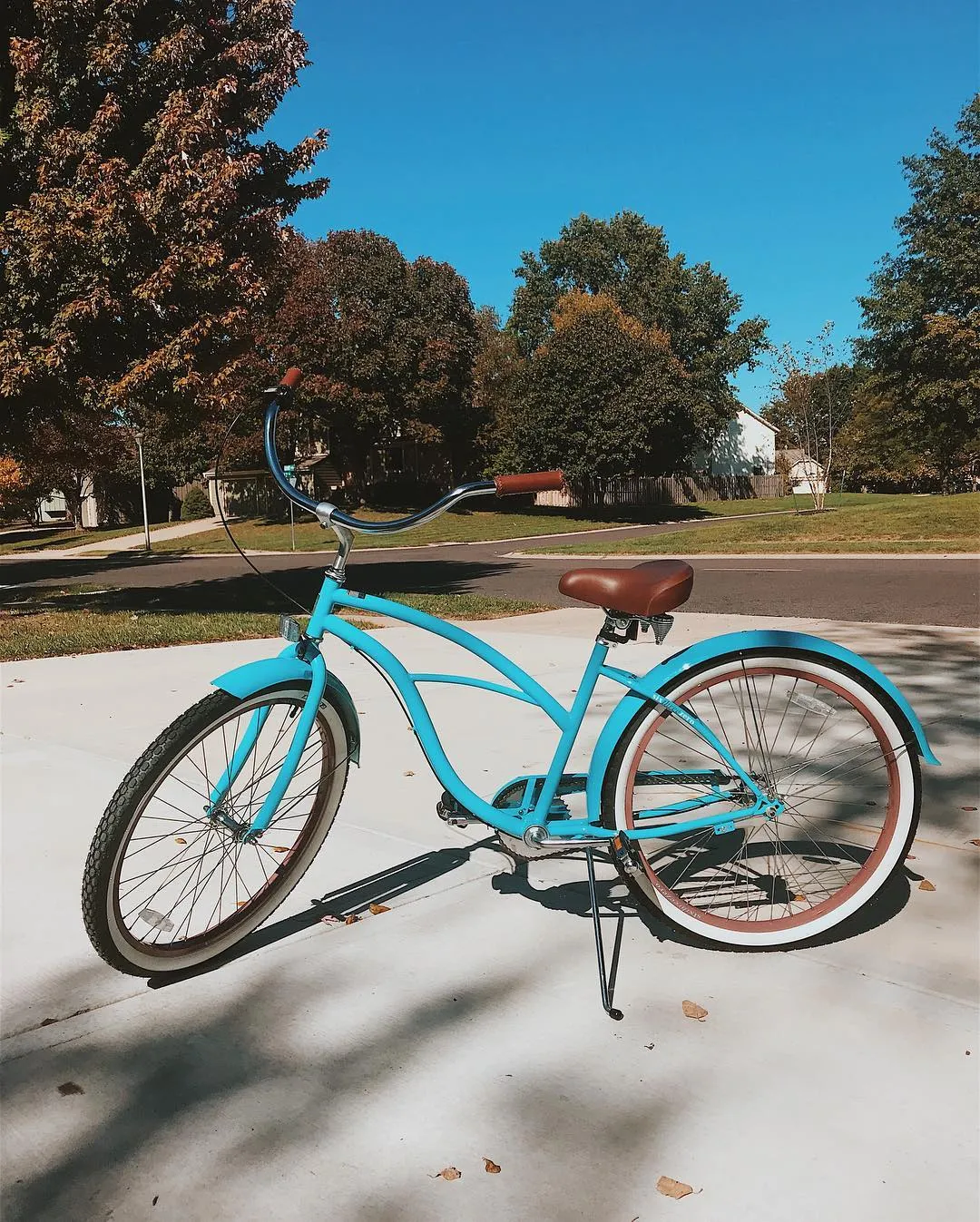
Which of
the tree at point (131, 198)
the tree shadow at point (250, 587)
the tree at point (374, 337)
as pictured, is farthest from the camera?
the tree at point (374, 337)

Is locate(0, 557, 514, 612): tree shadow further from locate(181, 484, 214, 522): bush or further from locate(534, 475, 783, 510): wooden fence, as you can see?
locate(181, 484, 214, 522): bush

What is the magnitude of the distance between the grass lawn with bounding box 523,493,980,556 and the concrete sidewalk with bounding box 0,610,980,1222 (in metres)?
17.1

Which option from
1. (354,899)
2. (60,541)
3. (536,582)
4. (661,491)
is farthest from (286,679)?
(661,491)

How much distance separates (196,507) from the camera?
4575cm

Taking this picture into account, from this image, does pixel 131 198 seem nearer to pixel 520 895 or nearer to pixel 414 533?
pixel 520 895

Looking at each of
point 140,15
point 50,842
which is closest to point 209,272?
point 140,15

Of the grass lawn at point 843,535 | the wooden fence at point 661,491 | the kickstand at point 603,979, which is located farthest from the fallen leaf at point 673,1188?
the wooden fence at point 661,491

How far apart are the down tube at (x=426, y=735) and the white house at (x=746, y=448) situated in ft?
221

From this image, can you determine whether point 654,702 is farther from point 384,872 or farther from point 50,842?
point 50,842

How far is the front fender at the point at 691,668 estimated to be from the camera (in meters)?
2.62

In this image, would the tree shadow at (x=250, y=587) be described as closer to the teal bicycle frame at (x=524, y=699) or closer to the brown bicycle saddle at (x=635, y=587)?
the teal bicycle frame at (x=524, y=699)

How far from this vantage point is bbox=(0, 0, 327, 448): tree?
999cm

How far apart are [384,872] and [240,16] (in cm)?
1145

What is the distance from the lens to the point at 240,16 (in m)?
11.4
